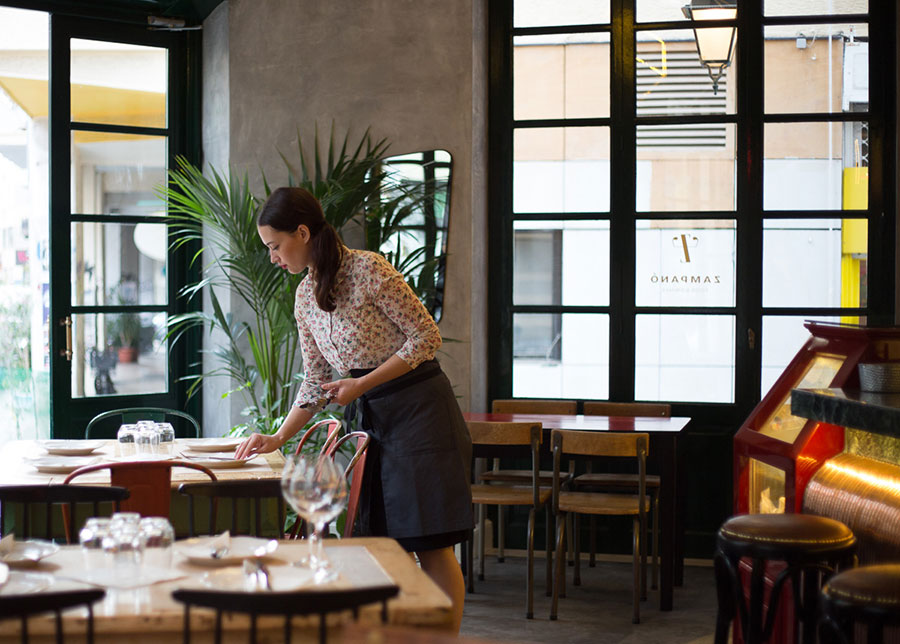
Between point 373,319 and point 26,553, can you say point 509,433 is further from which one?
point 26,553

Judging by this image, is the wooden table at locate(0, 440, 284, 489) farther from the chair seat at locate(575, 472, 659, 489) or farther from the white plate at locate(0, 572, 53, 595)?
the chair seat at locate(575, 472, 659, 489)

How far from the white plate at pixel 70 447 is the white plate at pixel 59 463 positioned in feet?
0.31

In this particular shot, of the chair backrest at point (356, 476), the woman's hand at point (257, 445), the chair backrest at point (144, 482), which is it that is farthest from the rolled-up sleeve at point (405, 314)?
the chair backrest at point (144, 482)

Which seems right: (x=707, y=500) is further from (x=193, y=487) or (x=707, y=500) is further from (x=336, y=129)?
(x=193, y=487)

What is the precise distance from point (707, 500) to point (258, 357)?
105 inches

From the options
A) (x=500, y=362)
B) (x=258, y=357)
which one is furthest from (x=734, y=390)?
(x=258, y=357)

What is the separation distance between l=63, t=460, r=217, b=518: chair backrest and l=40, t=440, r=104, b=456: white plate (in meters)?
0.76

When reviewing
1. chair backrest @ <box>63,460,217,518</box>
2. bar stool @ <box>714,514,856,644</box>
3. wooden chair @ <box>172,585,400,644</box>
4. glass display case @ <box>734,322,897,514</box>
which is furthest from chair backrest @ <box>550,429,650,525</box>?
wooden chair @ <box>172,585,400,644</box>

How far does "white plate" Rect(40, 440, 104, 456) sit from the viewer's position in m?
3.83

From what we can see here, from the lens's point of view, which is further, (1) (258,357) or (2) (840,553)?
(1) (258,357)

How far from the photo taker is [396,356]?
128 inches

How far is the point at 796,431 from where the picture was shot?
373 cm

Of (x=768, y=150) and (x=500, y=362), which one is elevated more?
(x=768, y=150)

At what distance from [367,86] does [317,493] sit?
13.8ft
